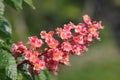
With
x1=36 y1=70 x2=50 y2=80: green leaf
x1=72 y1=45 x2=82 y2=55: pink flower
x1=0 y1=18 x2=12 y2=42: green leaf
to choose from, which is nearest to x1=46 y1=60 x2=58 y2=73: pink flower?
x1=72 y1=45 x2=82 y2=55: pink flower

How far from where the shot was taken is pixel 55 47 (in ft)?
10.3

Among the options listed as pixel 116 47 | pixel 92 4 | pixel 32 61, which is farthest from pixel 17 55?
pixel 92 4

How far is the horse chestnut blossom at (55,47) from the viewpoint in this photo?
10.3 feet

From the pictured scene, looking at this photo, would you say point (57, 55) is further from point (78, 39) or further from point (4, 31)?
point (4, 31)

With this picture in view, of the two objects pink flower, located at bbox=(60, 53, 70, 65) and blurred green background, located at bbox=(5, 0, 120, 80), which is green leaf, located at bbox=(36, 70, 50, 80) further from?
blurred green background, located at bbox=(5, 0, 120, 80)

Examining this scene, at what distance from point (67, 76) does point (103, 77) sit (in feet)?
5.08

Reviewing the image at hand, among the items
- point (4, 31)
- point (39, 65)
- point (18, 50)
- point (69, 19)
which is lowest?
point (39, 65)

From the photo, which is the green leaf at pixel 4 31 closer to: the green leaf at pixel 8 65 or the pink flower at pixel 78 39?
the green leaf at pixel 8 65

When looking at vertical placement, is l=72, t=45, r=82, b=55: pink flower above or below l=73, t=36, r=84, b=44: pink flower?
below

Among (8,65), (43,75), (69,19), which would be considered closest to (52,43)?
(8,65)

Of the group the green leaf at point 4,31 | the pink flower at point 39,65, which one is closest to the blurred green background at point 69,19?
the green leaf at point 4,31

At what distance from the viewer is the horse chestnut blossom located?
313 centimetres

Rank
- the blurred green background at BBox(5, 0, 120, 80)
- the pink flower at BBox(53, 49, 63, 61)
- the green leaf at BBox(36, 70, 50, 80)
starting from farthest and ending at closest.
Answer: the blurred green background at BBox(5, 0, 120, 80) → the green leaf at BBox(36, 70, 50, 80) → the pink flower at BBox(53, 49, 63, 61)

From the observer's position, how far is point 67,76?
20125mm
